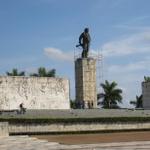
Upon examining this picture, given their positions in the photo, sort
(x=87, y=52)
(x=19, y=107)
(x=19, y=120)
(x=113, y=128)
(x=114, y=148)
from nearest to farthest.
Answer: (x=114, y=148) < (x=19, y=120) < (x=113, y=128) < (x=19, y=107) < (x=87, y=52)

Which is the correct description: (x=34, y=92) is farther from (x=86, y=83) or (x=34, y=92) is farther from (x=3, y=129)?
(x=3, y=129)

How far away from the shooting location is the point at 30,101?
29562mm

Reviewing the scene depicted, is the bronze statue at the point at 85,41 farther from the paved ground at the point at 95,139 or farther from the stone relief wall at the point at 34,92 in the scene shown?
the paved ground at the point at 95,139

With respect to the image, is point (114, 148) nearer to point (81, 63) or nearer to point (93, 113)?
point (93, 113)

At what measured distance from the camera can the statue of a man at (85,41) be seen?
100 feet

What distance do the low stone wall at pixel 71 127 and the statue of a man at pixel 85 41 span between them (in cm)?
575

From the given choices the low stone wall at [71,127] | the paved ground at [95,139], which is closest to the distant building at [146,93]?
the low stone wall at [71,127]

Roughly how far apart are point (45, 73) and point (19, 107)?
1851cm

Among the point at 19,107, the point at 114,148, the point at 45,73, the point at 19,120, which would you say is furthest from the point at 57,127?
the point at 45,73

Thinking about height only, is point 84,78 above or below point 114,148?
above

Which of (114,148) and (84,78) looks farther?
(84,78)

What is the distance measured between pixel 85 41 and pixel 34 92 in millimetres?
4528

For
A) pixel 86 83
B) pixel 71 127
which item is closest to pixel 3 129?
pixel 71 127

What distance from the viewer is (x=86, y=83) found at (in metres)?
29.9
